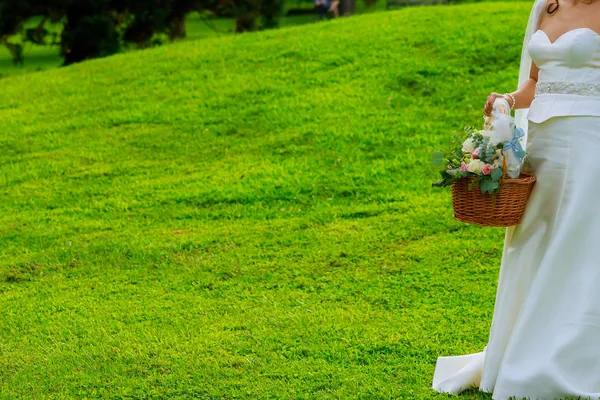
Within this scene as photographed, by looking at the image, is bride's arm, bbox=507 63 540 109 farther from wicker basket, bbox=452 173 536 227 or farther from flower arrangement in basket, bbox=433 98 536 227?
wicker basket, bbox=452 173 536 227

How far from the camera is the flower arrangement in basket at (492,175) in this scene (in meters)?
4.69

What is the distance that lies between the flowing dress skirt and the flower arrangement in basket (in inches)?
5.0

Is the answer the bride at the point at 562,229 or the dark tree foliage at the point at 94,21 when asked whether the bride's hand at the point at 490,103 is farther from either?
the dark tree foliage at the point at 94,21

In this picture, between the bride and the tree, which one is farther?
the tree

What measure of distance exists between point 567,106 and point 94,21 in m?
12.6

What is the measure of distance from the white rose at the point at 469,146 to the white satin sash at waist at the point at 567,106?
37 cm

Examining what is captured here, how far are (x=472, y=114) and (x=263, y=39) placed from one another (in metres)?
4.59

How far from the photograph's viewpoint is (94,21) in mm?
15953

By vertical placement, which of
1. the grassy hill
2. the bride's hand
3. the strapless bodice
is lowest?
the grassy hill

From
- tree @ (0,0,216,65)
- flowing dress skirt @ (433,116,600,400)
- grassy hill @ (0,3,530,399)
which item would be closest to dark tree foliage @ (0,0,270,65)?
tree @ (0,0,216,65)

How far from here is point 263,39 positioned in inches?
575

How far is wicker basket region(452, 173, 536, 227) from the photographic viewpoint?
4.70 meters

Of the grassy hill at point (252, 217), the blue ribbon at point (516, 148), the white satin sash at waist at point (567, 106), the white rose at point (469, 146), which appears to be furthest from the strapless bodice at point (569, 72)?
the grassy hill at point (252, 217)

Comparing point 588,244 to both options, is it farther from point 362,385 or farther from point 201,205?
point 201,205
